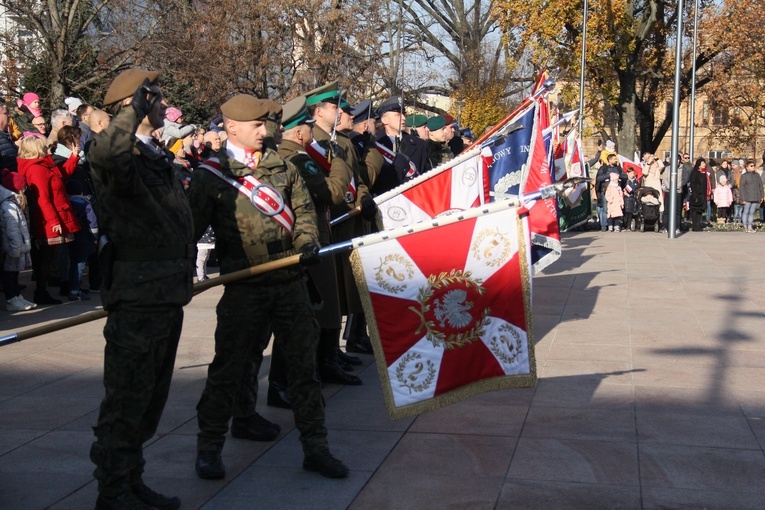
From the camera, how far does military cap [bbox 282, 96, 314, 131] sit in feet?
20.5

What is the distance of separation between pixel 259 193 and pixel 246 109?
435mm

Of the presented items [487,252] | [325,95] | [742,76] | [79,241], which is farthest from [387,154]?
[742,76]

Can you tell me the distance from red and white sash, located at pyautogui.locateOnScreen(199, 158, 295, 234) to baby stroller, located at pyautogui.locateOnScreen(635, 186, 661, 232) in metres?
18.3

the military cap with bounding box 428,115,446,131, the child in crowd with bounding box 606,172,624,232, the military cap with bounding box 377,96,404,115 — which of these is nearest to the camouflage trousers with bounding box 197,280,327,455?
the military cap with bounding box 377,96,404,115

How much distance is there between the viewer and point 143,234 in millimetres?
4453

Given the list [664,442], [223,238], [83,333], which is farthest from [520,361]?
[83,333]

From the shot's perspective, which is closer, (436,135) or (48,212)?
(48,212)

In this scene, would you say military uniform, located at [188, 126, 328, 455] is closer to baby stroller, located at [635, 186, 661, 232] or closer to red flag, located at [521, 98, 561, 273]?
red flag, located at [521, 98, 561, 273]

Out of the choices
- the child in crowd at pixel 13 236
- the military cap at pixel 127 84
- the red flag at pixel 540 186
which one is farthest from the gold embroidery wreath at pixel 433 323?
the child in crowd at pixel 13 236

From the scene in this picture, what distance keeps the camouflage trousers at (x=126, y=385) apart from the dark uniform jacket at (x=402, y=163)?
411cm

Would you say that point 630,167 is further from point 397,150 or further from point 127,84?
point 127,84

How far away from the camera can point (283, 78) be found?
1061 inches

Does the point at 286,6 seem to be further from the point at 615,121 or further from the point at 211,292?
the point at 615,121

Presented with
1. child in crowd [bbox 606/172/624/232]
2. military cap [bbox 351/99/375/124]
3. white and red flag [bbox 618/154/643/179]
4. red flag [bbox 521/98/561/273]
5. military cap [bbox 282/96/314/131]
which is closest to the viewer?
military cap [bbox 282/96/314/131]
